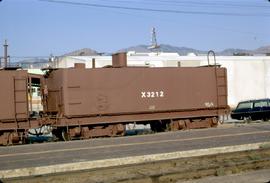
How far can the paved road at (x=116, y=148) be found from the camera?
52.2ft

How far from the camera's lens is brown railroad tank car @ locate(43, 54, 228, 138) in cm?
2353

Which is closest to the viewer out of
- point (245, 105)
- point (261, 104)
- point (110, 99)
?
point (110, 99)

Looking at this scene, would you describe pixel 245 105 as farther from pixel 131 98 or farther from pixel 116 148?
pixel 116 148

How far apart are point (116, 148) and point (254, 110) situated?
18625 mm

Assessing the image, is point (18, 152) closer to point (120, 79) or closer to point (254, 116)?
point (120, 79)

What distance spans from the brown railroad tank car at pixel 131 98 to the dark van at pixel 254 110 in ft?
25.8

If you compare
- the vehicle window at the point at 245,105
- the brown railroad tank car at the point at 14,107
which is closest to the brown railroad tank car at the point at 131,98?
the brown railroad tank car at the point at 14,107

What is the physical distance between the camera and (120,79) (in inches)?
968

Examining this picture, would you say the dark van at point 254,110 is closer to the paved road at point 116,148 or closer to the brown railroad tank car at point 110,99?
the brown railroad tank car at point 110,99

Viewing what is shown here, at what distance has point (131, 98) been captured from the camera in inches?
973

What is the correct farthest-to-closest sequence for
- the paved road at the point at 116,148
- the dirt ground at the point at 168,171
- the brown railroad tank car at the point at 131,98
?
1. the brown railroad tank car at the point at 131,98
2. the paved road at the point at 116,148
3. the dirt ground at the point at 168,171

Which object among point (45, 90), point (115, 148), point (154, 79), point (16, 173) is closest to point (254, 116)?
point (154, 79)

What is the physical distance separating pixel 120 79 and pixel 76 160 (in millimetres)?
9665

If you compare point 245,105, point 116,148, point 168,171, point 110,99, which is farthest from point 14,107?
point 245,105
